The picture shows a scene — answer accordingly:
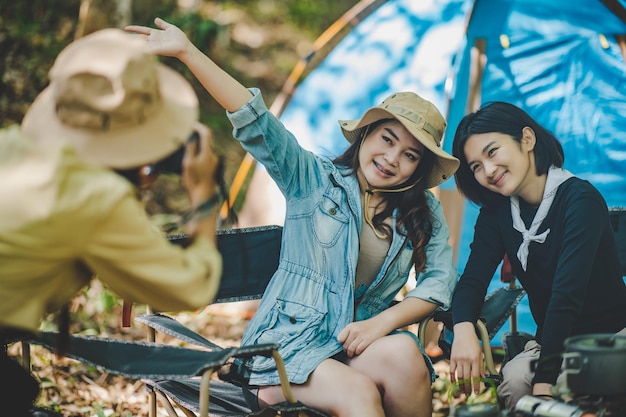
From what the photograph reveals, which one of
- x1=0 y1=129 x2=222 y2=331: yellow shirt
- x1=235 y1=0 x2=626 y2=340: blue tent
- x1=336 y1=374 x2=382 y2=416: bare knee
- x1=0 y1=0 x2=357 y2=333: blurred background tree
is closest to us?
x1=0 y1=129 x2=222 y2=331: yellow shirt

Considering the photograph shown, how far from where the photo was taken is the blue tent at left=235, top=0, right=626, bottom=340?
3758 mm

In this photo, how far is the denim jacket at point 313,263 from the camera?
250 centimetres

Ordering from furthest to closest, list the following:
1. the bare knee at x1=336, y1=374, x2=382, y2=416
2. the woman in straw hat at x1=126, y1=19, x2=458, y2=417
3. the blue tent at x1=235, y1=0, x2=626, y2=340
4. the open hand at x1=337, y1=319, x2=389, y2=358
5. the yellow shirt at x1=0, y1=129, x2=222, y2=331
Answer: the blue tent at x1=235, y1=0, x2=626, y2=340, the open hand at x1=337, y1=319, x2=389, y2=358, the woman in straw hat at x1=126, y1=19, x2=458, y2=417, the bare knee at x1=336, y1=374, x2=382, y2=416, the yellow shirt at x1=0, y1=129, x2=222, y2=331

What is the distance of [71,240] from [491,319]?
5.72 feet

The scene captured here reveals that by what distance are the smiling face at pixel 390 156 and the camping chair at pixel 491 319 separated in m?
0.51

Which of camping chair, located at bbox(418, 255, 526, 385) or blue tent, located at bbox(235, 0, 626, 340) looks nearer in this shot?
camping chair, located at bbox(418, 255, 526, 385)

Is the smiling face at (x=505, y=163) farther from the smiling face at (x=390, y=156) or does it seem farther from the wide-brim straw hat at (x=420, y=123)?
the smiling face at (x=390, y=156)

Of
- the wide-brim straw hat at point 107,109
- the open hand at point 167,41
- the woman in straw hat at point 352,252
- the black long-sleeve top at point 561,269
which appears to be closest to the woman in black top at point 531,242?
the black long-sleeve top at point 561,269

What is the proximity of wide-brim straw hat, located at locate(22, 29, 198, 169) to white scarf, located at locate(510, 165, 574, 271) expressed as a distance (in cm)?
130

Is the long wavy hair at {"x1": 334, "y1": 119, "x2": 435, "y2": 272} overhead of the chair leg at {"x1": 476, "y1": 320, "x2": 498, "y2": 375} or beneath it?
overhead

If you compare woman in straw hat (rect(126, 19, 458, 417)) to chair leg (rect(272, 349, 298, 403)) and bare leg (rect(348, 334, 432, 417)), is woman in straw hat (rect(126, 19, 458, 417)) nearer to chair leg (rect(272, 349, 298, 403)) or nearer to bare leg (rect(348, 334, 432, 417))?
bare leg (rect(348, 334, 432, 417))

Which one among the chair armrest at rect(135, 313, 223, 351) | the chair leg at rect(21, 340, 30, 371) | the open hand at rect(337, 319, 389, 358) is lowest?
the chair leg at rect(21, 340, 30, 371)

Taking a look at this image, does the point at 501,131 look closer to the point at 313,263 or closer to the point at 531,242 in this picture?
the point at 531,242

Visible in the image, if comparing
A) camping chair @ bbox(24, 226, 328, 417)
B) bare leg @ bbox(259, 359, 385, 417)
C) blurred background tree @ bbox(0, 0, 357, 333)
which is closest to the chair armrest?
camping chair @ bbox(24, 226, 328, 417)
